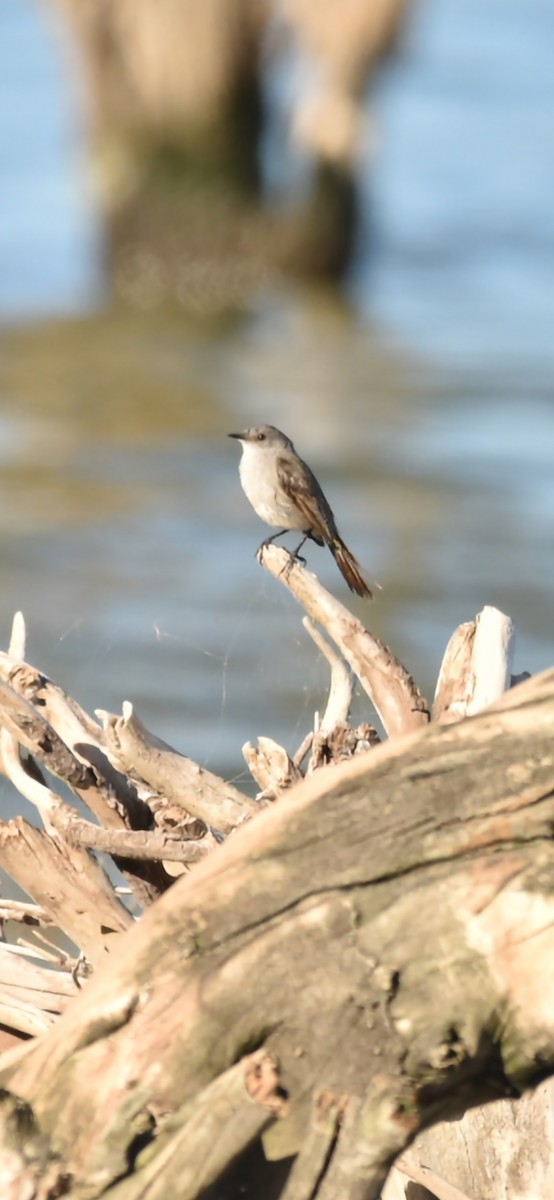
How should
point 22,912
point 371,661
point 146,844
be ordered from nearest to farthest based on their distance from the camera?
point 146,844
point 371,661
point 22,912

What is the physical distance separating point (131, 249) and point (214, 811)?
47.0 feet

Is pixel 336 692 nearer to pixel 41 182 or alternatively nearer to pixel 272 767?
pixel 272 767

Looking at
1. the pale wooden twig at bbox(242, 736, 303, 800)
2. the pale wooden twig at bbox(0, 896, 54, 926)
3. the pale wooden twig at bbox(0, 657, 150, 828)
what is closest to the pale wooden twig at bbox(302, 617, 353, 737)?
the pale wooden twig at bbox(242, 736, 303, 800)

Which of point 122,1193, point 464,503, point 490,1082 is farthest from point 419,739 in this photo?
point 464,503

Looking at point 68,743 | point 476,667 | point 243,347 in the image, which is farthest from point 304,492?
point 243,347

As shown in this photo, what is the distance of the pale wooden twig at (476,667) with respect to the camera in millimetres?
3486

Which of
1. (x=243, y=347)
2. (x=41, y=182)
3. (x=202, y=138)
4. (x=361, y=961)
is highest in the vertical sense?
(x=41, y=182)

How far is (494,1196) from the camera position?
3.63 m

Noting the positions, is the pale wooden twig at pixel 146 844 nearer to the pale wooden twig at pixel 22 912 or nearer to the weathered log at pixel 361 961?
the pale wooden twig at pixel 22 912

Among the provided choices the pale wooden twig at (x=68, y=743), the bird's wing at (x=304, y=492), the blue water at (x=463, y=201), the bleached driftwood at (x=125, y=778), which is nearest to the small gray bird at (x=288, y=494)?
the bird's wing at (x=304, y=492)

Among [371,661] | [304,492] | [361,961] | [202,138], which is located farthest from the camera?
[202,138]

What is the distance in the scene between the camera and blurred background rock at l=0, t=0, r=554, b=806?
10180 mm

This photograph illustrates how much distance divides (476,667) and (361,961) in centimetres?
88

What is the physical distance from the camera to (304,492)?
184 inches
